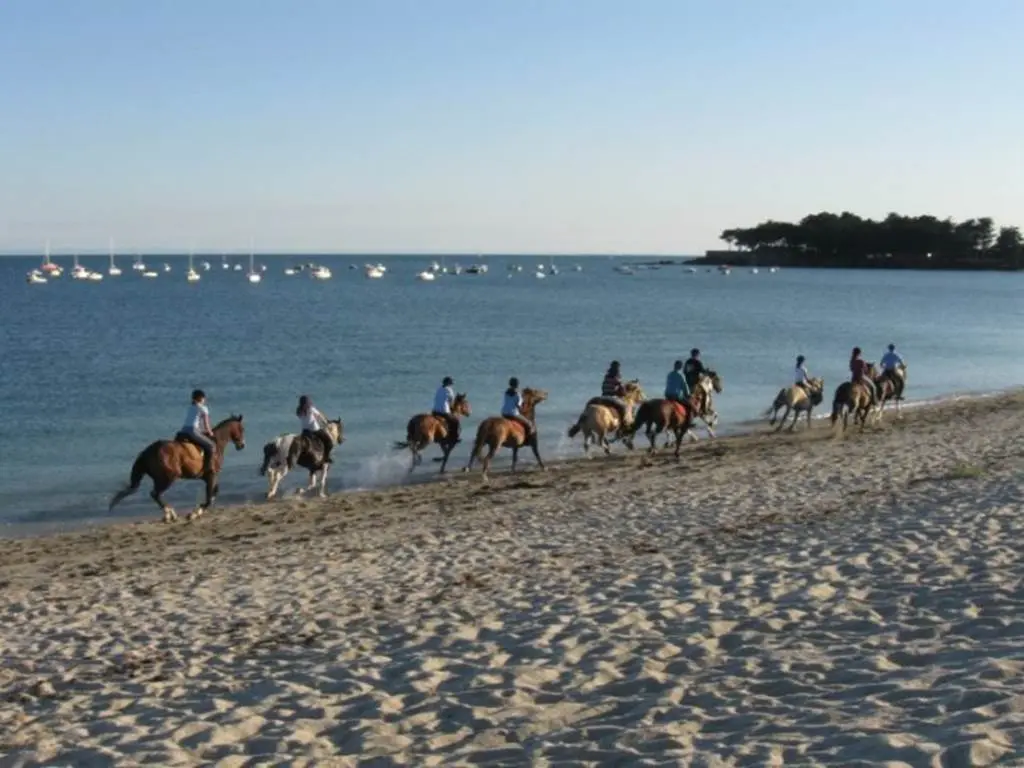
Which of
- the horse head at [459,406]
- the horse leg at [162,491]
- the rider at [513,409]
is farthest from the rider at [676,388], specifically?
the horse leg at [162,491]

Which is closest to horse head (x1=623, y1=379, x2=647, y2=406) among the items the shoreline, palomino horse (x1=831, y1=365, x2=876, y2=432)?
the shoreline

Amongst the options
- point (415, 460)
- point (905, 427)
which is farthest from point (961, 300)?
point (415, 460)

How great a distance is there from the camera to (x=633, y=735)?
7051 millimetres

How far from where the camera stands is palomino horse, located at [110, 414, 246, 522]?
18.3m

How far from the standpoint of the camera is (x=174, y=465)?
1850 centimetres

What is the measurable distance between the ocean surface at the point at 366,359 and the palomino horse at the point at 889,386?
3.88m

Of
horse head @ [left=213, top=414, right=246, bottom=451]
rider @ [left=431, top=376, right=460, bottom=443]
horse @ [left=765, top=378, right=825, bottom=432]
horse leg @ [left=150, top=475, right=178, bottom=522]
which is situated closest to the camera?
Answer: horse leg @ [left=150, top=475, right=178, bottom=522]

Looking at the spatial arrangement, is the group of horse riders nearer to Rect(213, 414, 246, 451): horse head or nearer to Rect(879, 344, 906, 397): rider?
Rect(879, 344, 906, 397): rider

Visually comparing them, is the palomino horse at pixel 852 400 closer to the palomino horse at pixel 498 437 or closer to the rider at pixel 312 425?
the palomino horse at pixel 498 437

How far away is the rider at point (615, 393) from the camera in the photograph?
24875mm

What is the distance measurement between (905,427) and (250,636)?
70.1 feet

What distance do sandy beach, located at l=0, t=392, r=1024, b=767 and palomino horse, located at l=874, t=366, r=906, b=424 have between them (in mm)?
12749

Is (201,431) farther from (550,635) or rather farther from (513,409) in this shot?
(550,635)

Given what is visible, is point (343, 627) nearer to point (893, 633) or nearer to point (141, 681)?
point (141, 681)
